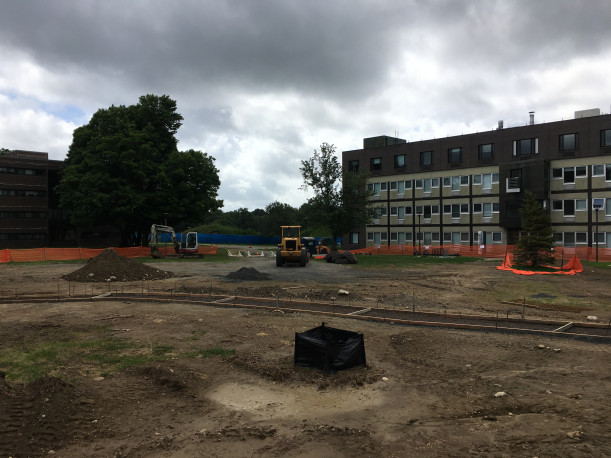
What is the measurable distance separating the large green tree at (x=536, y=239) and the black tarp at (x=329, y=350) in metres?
27.2

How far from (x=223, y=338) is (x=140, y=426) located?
16.5 feet

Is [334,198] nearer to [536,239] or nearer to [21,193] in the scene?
[536,239]

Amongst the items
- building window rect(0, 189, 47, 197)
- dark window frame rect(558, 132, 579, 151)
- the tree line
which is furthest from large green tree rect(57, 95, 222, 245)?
dark window frame rect(558, 132, 579, 151)

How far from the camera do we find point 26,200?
5756 centimetres

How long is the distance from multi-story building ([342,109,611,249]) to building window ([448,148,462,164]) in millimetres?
128

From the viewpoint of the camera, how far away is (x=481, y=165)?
2163 inches

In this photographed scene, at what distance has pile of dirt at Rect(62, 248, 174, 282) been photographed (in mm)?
25328

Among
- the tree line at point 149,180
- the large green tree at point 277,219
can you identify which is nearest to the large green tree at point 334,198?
the tree line at point 149,180

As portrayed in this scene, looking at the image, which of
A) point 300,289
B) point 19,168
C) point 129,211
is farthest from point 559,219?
point 19,168

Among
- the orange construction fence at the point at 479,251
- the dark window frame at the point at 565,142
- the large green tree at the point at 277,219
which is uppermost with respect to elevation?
the dark window frame at the point at 565,142

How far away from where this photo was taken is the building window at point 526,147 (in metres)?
50.4

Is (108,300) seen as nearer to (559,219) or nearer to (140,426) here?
(140,426)

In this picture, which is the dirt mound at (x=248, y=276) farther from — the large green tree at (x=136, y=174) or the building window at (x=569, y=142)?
the building window at (x=569, y=142)

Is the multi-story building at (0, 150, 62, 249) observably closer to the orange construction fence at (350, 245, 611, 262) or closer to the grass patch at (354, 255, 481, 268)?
the orange construction fence at (350, 245, 611, 262)
